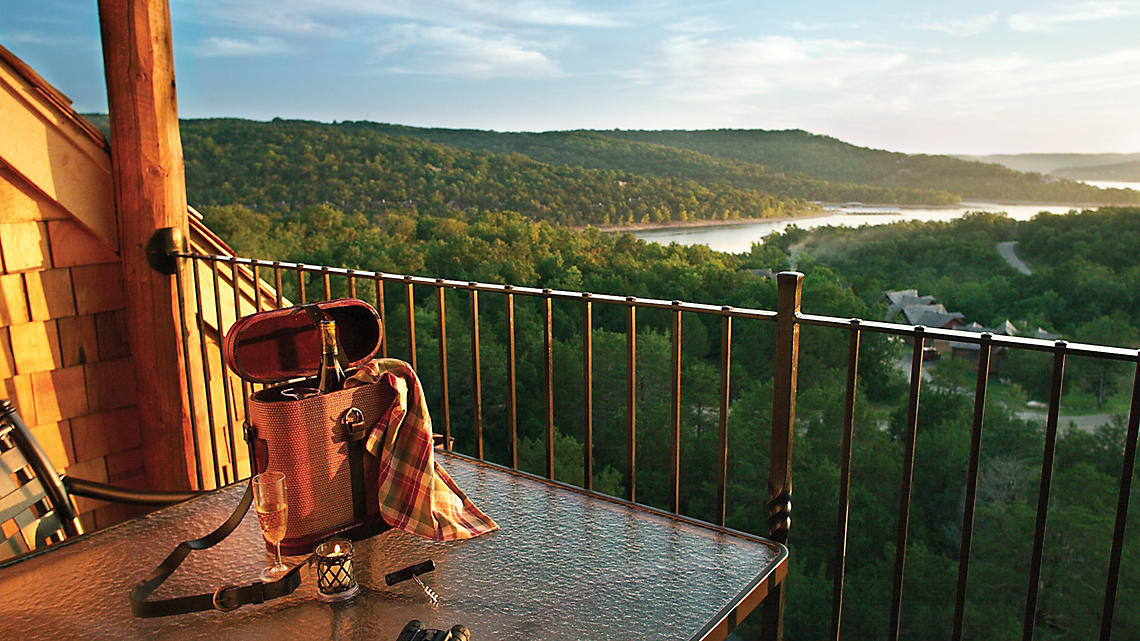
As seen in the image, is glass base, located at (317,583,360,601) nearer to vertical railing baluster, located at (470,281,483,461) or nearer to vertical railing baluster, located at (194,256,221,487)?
vertical railing baluster, located at (470,281,483,461)

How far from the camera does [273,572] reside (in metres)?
1.14

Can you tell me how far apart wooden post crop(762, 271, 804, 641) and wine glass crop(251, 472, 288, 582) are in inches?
40.0

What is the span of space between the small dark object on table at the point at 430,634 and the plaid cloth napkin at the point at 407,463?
31 cm

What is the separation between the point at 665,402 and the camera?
77.1 feet

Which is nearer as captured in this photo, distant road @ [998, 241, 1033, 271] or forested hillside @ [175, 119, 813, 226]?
forested hillside @ [175, 119, 813, 226]

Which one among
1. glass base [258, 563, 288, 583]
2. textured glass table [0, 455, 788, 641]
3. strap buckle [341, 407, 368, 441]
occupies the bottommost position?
textured glass table [0, 455, 788, 641]

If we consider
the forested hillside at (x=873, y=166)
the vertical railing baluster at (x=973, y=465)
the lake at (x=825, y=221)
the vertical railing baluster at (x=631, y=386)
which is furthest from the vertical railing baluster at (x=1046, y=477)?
the forested hillside at (x=873, y=166)

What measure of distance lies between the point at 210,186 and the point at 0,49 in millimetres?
11676

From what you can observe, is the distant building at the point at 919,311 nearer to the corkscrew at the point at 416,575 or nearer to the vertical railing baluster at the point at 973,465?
the vertical railing baluster at the point at 973,465

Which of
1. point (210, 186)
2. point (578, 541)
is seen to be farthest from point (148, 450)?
point (210, 186)

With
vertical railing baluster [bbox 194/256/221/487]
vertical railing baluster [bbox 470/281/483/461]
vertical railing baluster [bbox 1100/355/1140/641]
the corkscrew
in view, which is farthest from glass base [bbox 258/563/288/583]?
vertical railing baluster [bbox 194/256/221/487]

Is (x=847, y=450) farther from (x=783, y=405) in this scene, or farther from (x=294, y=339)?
(x=294, y=339)

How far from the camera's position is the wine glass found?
1.11 metres

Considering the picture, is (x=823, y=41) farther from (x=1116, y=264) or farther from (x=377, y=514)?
(x=377, y=514)
